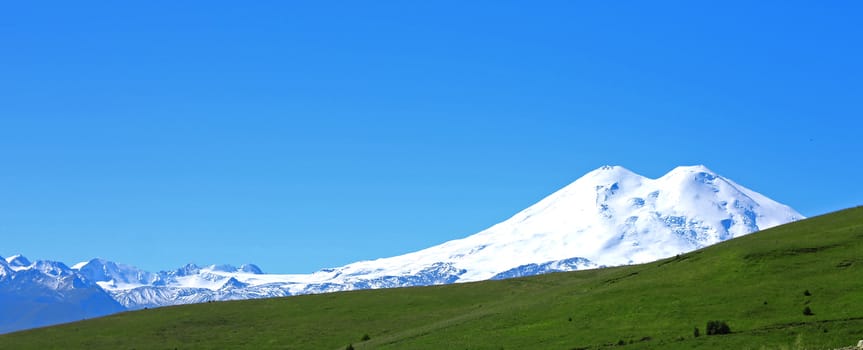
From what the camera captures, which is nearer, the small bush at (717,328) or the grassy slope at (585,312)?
the small bush at (717,328)

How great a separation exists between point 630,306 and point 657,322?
6.33 meters

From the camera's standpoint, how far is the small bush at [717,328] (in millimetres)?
58500

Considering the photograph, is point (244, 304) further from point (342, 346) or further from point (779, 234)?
point (779, 234)

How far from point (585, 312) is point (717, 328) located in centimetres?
1562

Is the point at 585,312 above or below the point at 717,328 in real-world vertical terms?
above

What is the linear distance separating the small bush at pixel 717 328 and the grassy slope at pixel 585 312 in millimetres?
914

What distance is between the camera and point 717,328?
193ft

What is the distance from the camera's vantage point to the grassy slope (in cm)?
6076

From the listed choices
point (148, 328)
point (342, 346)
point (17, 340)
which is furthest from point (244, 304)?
point (342, 346)

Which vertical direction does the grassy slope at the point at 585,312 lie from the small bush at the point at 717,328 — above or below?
above

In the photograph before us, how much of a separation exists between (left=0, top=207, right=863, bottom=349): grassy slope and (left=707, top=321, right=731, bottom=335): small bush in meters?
0.91

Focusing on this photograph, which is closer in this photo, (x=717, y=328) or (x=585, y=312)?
(x=717, y=328)

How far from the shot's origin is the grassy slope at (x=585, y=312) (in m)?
60.8

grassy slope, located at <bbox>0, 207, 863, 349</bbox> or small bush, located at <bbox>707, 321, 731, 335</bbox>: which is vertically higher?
grassy slope, located at <bbox>0, 207, 863, 349</bbox>
